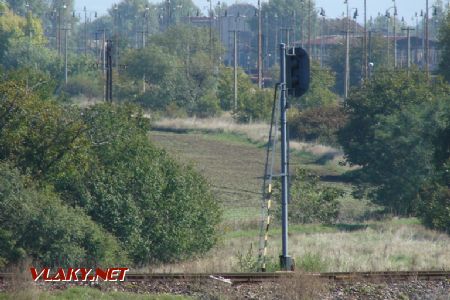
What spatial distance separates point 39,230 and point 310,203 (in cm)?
1992

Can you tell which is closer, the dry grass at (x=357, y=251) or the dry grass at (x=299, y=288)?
the dry grass at (x=299, y=288)

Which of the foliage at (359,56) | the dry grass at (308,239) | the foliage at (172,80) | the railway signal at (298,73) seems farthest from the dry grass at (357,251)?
the foliage at (359,56)

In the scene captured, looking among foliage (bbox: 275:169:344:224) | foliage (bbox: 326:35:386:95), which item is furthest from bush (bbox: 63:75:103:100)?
foliage (bbox: 275:169:344:224)

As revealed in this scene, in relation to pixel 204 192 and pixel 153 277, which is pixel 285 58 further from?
pixel 204 192

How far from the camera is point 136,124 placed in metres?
30.9

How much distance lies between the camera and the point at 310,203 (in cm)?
3988

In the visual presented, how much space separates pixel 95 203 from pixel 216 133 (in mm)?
51883

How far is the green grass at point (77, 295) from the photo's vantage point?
14523mm

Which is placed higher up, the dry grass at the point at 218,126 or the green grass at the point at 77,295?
the green grass at the point at 77,295

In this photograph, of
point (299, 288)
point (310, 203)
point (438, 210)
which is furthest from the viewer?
point (310, 203)

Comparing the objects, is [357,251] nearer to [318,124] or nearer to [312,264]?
[312,264]

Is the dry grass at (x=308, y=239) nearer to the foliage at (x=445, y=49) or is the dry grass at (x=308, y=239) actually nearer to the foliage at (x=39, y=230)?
the foliage at (x=39, y=230)

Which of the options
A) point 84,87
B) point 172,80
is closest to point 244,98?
point 172,80

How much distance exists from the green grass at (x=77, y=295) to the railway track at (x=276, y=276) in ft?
3.07
